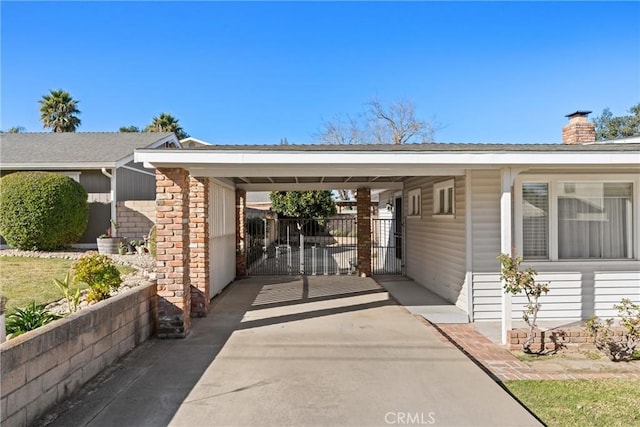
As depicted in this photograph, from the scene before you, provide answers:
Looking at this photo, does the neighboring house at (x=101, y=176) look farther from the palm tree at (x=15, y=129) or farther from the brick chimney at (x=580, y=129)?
the palm tree at (x=15, y=129)

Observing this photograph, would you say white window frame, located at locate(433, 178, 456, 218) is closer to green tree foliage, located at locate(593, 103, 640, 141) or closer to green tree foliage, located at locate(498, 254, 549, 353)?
green tree foliage, located at locate(498, 254, 549, 353)

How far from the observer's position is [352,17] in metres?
9.84

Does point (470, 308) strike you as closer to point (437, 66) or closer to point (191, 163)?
point (191, 163)

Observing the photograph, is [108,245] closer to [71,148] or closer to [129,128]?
[71,148]

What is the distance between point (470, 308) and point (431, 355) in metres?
2.23

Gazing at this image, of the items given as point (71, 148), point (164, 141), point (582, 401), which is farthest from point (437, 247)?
point (71, 148)

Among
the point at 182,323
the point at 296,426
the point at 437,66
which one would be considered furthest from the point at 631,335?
the point at 437,66

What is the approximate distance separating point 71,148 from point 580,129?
1632 centimetres

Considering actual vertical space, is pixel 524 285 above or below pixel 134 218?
below

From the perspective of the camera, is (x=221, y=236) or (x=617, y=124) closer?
(x=221, y=236)

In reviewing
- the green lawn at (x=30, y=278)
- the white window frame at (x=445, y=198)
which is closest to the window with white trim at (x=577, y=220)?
the white window frame at (x=445, y=198)

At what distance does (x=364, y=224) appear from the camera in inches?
440

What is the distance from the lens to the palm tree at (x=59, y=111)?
100.0ft

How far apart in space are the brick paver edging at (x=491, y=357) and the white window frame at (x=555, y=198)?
1786mm
